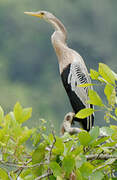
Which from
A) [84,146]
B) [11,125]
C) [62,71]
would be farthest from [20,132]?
[62,71]

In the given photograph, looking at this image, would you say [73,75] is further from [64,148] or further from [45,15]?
[64,148]

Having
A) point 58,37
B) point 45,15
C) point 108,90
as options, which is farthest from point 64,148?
point 45,15

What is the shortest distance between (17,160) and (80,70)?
139 cm

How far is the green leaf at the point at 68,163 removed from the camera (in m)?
0.57

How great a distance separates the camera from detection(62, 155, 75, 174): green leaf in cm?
57

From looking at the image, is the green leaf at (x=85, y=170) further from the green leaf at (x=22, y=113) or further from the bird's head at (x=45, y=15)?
the bird's head at (x=45, y=15)

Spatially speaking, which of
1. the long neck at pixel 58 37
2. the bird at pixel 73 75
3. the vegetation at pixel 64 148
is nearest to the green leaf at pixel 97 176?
the vegetation at pixel 64 148

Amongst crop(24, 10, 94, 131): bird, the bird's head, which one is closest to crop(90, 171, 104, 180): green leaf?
crop(24, 10, 94, 131): bird

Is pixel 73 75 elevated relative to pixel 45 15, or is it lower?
lower

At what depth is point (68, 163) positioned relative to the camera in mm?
574

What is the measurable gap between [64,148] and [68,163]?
0.04 meters

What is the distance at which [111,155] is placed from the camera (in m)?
0.65

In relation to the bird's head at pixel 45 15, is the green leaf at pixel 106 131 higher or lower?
higher

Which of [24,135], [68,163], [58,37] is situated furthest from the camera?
[58,37]
